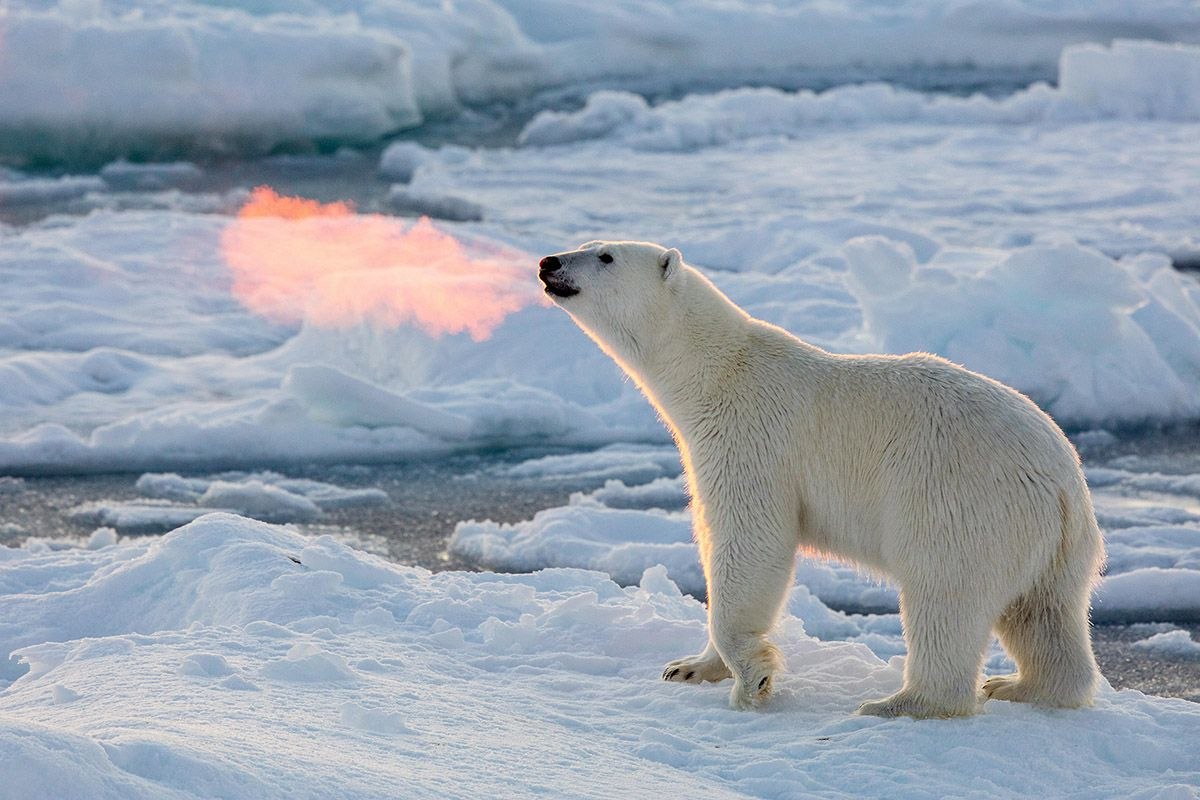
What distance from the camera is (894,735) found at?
10.8 ft

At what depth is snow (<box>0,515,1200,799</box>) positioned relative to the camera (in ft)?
8.80

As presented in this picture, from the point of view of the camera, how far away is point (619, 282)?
12.6 ft

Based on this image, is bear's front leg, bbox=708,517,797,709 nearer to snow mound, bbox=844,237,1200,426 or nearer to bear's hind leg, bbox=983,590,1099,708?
bear's hind leg, bbox=983,590,1099,708

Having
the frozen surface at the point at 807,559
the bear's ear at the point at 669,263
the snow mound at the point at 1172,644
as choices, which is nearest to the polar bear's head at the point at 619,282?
the bear's ear at the point at 669,263

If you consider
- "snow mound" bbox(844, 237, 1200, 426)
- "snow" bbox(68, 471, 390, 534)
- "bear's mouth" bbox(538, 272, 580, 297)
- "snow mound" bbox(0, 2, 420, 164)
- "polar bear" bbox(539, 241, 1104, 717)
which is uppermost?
"snow mound" bbox(0, 2, 420, 164)

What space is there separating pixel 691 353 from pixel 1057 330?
4.64 metres

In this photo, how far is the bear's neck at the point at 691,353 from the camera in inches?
149

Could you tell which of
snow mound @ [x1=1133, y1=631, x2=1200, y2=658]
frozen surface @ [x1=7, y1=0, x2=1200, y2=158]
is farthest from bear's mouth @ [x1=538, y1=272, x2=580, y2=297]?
frozen surface @ [x1=7, y1=0, x2=1200, y2=158]

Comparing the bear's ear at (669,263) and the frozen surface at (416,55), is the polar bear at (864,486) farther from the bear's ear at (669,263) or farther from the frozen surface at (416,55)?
the frozen surface at (416,55)

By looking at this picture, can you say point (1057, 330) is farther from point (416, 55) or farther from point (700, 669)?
point (416, 55)

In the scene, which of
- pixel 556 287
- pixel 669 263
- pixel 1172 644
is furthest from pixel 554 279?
pixel 1172 644

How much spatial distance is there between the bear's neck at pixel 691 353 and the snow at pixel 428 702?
0.67 meters

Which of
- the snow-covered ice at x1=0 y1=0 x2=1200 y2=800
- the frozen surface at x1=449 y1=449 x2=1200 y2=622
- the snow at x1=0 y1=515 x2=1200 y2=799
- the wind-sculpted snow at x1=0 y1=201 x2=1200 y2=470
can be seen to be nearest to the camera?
the snow at x1=0 y1=515 x2=1200 y2=799

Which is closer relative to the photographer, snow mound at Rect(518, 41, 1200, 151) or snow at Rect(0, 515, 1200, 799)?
snow at Rect(0, 515, 1200, 799)
